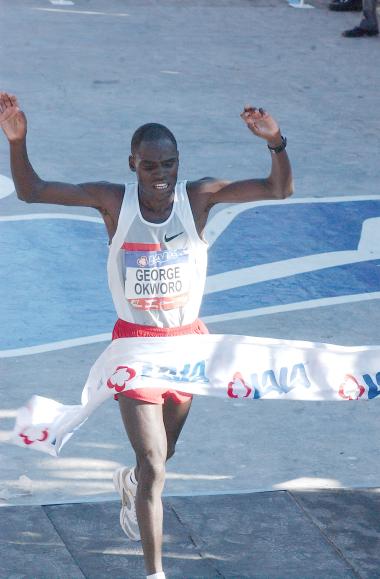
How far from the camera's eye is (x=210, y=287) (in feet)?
31.4

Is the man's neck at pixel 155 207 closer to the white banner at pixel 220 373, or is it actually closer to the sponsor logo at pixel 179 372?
the white banner at pixel 220 373

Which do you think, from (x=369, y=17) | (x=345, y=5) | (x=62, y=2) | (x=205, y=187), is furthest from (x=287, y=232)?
(x=62, y=2)

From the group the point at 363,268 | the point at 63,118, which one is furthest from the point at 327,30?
the point at 363,268

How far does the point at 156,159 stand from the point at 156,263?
0.49 meters

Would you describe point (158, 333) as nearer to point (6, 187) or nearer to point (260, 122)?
point (260, 122)

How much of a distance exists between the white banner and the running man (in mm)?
89

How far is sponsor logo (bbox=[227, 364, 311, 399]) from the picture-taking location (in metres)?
6.04

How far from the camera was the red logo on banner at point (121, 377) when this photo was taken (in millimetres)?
5672

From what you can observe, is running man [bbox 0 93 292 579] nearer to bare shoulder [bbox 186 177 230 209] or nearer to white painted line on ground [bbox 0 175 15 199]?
bare shoulder [bbox 186 177 230 209]

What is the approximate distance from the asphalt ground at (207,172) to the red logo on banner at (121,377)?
1.00 metres

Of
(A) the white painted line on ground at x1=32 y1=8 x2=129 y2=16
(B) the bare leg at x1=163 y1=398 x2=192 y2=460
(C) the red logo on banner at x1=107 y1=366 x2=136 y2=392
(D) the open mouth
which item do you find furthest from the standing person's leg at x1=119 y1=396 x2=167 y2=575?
(A) the white painted line on ground at x1=32 y1=8 x2=129 y2=16

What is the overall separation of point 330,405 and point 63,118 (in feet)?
22.9

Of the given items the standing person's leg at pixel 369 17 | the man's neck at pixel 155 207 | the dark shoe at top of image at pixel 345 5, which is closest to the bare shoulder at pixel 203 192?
the man's neck at pixel 155 207

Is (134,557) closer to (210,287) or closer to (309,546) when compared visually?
(309,546)
